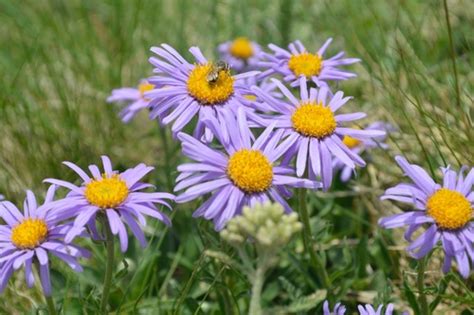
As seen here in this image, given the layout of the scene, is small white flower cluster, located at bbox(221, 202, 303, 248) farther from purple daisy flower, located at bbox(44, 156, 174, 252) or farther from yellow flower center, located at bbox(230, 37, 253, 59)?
yellow flower center, located at bbox(230, 37, 253, 59)

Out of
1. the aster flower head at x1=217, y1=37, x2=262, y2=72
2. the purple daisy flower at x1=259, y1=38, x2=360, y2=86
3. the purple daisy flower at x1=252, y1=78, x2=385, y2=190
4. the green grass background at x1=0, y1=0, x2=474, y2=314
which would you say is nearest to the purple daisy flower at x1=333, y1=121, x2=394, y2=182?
the green grass background at x1=0, y1=0, x2=474, y2=314

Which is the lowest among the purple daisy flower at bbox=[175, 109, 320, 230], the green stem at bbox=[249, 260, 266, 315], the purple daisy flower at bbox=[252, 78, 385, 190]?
the green stem at bbox=[249, 260, 266, 315]

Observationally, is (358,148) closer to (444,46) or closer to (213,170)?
(444,46)

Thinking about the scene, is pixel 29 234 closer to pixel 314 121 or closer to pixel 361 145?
pixel 314 121

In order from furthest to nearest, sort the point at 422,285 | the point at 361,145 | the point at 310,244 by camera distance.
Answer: the point at 361,145, the point at 310,244, the point at 422,285

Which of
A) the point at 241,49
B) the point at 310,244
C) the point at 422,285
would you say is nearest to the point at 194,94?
the point at 310,244

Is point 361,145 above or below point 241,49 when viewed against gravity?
below

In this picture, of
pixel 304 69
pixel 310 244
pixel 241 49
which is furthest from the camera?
pixel 241 49

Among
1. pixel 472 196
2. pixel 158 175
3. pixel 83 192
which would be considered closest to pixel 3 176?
pixel 158 175
